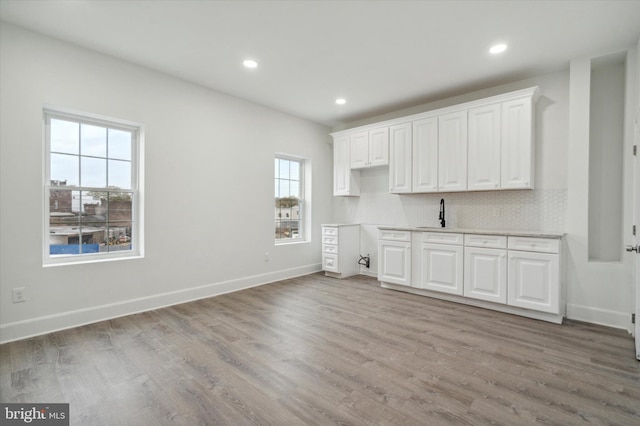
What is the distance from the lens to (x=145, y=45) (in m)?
3.07

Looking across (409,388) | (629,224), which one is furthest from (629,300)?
(409,388)

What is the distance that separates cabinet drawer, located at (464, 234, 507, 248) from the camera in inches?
136

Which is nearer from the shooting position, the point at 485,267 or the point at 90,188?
the point at 90,188

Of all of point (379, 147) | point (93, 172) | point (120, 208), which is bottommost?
point (120, 208)

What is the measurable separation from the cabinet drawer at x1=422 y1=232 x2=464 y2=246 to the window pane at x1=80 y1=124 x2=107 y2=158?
4.04 meters

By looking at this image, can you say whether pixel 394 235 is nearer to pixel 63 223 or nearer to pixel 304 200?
pixel 304 200

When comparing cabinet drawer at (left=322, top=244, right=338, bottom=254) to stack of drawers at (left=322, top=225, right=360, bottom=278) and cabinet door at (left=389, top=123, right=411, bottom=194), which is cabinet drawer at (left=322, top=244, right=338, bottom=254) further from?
cabinet door at (left=389, top=123, right=411, bottom=194)

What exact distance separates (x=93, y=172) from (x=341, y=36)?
9.76 ft

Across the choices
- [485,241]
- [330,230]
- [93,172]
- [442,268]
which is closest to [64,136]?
[93,172]

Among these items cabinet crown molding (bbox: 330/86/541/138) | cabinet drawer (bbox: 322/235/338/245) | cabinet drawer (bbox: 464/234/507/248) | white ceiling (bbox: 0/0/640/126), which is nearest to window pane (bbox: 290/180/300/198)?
cabinet drawer (bbox: 322/235/338/245)

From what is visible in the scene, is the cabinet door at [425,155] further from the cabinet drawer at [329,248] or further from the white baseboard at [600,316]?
the white baseboard at [600,316]

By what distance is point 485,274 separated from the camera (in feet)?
11.7

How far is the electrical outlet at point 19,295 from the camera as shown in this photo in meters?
2.71

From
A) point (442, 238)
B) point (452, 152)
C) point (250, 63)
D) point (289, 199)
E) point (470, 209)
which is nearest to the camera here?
point (250, 63)
